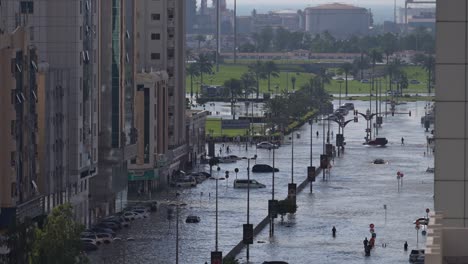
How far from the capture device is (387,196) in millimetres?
78500

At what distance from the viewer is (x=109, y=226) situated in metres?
61.7

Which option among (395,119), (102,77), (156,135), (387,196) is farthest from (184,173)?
(395,119)

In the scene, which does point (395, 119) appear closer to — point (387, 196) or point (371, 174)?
point (371, 174)

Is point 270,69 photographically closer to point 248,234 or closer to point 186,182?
point 186,182

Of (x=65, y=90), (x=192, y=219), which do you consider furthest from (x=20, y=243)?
(x=192, y=219)

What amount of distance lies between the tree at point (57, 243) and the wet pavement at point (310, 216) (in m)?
11.1

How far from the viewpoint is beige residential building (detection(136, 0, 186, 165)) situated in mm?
83938

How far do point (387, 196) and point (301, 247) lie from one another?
67.9 feet

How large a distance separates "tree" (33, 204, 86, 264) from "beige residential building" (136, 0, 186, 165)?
128 feet

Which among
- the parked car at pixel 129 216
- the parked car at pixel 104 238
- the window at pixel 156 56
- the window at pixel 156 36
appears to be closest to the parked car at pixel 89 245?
the parked car at pixel 104 238

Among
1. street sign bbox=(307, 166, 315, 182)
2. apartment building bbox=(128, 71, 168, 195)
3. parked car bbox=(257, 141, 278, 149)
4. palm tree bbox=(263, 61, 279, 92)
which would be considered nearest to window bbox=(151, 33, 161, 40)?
apartment building bbox=(128, 71, 168, 195)

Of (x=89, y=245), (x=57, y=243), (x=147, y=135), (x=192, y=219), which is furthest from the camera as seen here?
(x=147, y=135)

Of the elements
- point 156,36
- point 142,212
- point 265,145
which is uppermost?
point 156,36

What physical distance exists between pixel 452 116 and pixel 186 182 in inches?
2728
